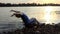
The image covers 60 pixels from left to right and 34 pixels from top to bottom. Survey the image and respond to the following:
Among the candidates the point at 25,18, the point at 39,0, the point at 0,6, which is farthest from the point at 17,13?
the point at 39,0

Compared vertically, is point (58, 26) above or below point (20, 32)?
below

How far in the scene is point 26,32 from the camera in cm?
780

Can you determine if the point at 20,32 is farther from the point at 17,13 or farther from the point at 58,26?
the point at 58,26

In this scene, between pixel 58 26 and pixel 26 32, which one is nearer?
pixel 26 32

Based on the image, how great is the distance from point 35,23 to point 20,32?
1.01m

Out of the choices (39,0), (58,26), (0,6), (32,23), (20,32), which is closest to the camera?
(20,32)

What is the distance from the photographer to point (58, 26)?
926 centimetres

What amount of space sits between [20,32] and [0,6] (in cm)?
1082

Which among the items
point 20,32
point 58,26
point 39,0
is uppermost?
point 20,32

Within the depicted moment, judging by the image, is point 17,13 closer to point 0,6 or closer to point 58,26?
point 58,26

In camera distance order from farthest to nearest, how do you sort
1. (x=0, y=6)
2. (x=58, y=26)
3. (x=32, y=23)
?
1. (x=0, y=6)
2. (x=58, y=26)
3. (x=32, y=23)

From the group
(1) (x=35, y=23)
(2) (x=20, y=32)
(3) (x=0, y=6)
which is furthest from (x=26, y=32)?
(3) (x=0, y=6)

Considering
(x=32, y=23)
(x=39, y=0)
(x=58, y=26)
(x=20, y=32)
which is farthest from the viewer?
(x=39, y=0)

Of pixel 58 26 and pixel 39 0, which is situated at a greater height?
pixel 58 26
